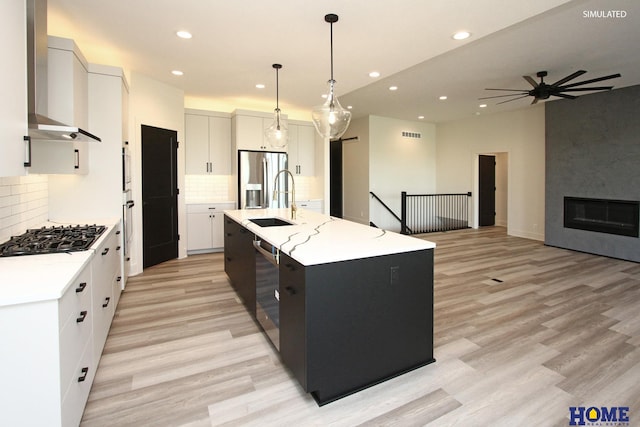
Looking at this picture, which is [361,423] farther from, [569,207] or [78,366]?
[569,207]

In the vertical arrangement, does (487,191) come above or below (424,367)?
above

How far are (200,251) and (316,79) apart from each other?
11.8 feet

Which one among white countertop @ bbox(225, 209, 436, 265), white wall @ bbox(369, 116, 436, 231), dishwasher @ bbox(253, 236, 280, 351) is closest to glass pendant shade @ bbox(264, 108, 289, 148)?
white countertop @ bbox(225, 209, 436, 265)

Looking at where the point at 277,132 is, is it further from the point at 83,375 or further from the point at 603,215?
the point at 603,215

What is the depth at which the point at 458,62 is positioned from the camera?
4438mm

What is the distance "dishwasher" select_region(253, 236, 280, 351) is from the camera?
7.77 ft

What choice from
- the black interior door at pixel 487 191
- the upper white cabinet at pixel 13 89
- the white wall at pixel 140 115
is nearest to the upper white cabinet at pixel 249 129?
the white wall at pixel 140 115

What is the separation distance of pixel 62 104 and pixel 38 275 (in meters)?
1.95

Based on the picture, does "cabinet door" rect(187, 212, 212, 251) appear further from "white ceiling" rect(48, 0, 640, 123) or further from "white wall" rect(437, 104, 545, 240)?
"white wall" rect(437, 104, 545, 240)

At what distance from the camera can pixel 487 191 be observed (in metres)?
9.16

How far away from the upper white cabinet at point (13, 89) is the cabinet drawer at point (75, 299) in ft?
2.18

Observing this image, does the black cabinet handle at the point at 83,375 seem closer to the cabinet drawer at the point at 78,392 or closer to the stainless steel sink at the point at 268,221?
the cabinet drawer at the point at 78,392

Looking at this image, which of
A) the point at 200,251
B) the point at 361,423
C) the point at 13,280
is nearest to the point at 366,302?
the point at 361,423

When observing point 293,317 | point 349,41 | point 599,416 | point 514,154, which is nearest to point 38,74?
point 293,317
